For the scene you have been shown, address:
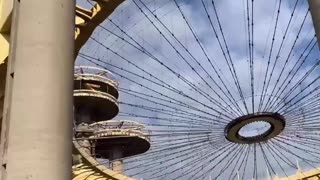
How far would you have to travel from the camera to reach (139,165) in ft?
74.3

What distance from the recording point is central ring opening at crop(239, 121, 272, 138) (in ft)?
64.4

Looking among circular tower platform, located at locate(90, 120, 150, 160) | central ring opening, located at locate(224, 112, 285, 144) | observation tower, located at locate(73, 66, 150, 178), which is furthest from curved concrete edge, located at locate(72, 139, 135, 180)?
circular tower platform, located at locate(90, 120, 150, 160)

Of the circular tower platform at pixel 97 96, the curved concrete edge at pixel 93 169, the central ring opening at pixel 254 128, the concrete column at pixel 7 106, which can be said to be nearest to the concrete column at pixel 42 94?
the concrete column at pixel 7 106

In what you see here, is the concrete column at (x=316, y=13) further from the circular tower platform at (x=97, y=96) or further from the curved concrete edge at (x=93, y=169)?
the circular tower platform at (x=97, y=96)

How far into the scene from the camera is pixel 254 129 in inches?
825

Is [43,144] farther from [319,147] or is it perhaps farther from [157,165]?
[319,147]

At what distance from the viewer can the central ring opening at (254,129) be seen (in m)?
19.6

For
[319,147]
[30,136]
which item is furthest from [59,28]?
[319,147]

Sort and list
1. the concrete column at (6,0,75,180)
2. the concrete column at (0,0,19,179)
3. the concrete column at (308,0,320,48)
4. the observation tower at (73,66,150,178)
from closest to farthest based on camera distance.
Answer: the concrete column at (6,0,75,180)
the concrete column at (0,0,19,179)
the concrete column at (308,0,320,48)
the observation tower at (73,66,150,178)

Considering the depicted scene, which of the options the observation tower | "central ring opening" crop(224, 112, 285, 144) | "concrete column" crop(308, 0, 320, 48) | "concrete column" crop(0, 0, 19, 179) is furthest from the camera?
the observation tower

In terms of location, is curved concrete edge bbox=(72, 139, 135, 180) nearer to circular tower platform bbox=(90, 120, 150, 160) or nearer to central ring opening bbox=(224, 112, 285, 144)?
central ring opening bbox=(224, 112, 285, 144)

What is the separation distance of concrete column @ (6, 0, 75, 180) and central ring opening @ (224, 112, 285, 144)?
525 inches

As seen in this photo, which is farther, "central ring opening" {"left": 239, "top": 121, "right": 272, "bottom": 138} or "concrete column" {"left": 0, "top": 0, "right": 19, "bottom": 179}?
"central ring opening" {"left": 239, "top": 121, "right": 272, "bottom": 138}

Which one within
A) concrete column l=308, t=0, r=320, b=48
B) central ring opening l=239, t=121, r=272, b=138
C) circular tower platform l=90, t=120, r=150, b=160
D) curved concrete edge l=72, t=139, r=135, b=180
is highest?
circular tower platform l=90, t=120, r=150, b=160
